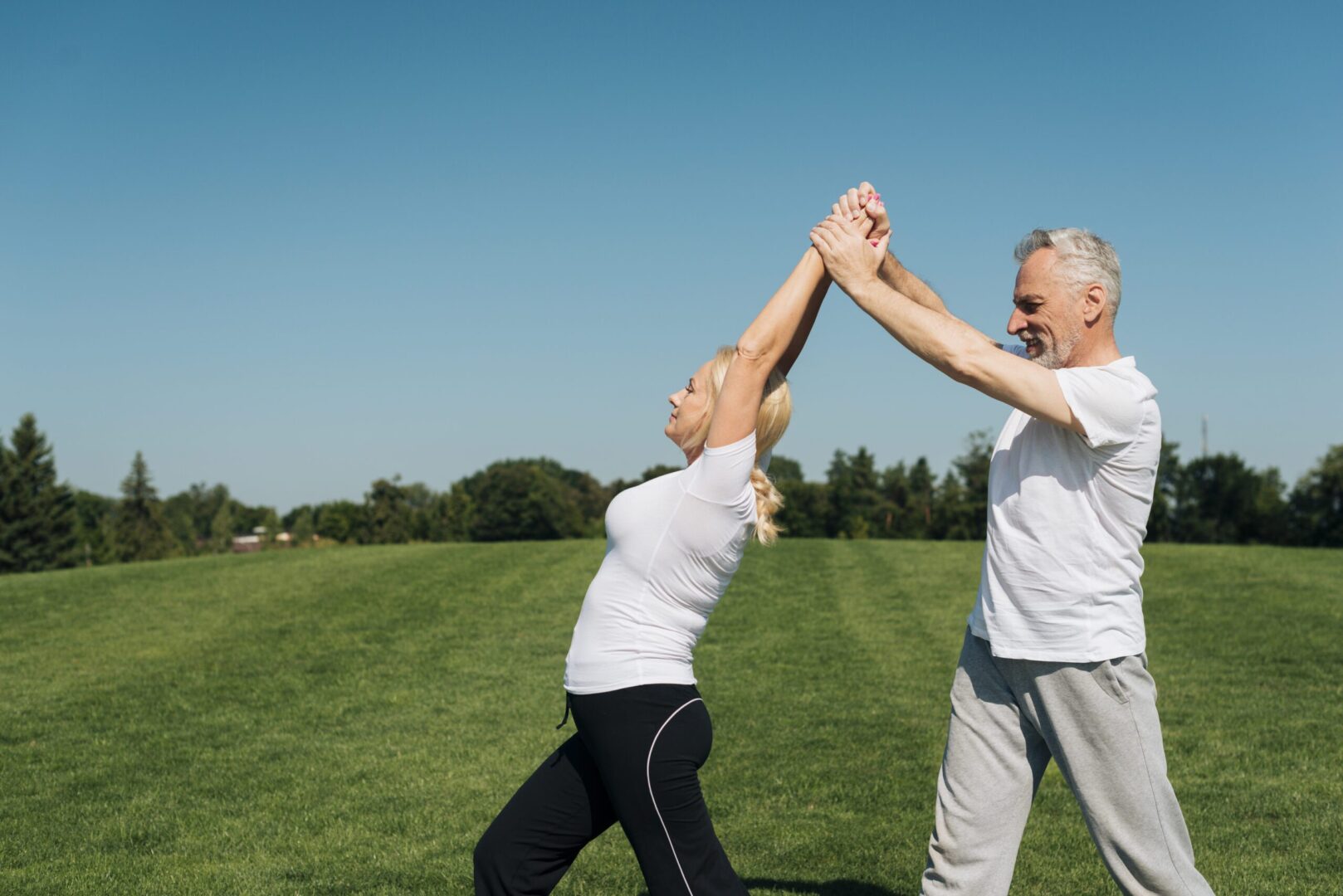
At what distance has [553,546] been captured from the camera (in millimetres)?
21453

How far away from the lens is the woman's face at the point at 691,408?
3164mm

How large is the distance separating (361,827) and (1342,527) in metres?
75.5

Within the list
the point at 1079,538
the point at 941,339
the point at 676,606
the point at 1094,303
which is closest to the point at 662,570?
the point at 676,606

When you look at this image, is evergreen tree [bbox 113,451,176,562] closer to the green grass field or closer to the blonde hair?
the green grass field

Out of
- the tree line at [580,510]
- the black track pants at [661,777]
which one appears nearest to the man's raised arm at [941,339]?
the black track pants at [661,777]

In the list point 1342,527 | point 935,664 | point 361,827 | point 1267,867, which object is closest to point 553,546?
point 935,664

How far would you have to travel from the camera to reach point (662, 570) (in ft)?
9.77

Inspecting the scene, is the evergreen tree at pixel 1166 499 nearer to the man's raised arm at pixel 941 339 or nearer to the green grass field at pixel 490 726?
the green grass field at pixel 490 726

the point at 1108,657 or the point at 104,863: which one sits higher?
the point at 1108,657

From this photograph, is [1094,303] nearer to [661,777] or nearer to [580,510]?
[661,777]

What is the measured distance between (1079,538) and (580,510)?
9933 centimetres

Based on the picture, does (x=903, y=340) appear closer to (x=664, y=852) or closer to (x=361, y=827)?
(x=664, y=852)

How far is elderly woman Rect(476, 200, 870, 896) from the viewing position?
9.51 feet

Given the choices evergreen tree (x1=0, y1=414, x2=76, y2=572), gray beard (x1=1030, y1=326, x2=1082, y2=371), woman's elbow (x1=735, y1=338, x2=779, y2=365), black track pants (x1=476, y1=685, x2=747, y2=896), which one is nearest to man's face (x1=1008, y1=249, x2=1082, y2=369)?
gray beard (x1=1030, y1=326, x2=1082, y2=371)
